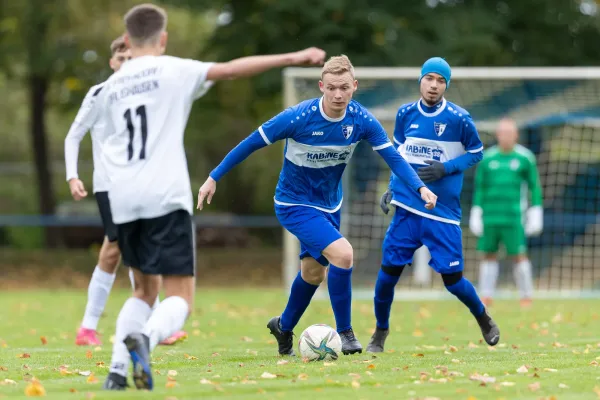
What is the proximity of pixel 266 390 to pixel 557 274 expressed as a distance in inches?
542

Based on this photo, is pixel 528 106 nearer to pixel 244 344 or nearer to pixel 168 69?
pixel 244 344

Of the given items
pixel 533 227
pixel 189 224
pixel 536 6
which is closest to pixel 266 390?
pixel 189 224

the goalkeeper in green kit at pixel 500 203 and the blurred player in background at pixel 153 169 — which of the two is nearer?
the blurred player in background at pixel 153 169

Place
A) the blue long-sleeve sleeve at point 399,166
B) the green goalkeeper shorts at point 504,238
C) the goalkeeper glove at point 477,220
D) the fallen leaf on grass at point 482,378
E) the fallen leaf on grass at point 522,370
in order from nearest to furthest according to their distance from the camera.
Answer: the fallen leaf on grass at point 482,378
the fallen leaf on grass at point 522,370
the blue long-sleeve sleeve at point 399,166
the goalkeeper glove at point 477,220
the green goalkeeper shorts at point 504,238

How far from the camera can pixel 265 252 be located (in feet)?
82.0

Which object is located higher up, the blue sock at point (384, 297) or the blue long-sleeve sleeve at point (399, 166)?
the blue long-sleeve sleeve at point (399, 166)

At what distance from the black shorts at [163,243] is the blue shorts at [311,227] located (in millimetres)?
1709

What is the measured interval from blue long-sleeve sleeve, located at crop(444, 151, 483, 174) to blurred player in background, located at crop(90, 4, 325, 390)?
2.77m

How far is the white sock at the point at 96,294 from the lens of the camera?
8930 millimetres

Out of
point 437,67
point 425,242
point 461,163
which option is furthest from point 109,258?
point 437,67

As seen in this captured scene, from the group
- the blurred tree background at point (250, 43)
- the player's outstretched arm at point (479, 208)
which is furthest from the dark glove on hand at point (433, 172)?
the blurred tree background at point (250, 43)

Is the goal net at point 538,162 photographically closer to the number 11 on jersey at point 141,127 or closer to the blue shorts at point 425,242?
the blue shorts at point 425,242

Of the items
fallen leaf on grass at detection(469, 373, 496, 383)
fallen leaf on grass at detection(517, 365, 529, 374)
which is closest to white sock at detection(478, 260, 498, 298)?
fallen leaf on grass at detection(517, 365, 529, 374)

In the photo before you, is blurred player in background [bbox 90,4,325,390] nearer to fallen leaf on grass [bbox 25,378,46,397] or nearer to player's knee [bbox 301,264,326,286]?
fallen leaf on grass [bbox 25,378,46,397]
